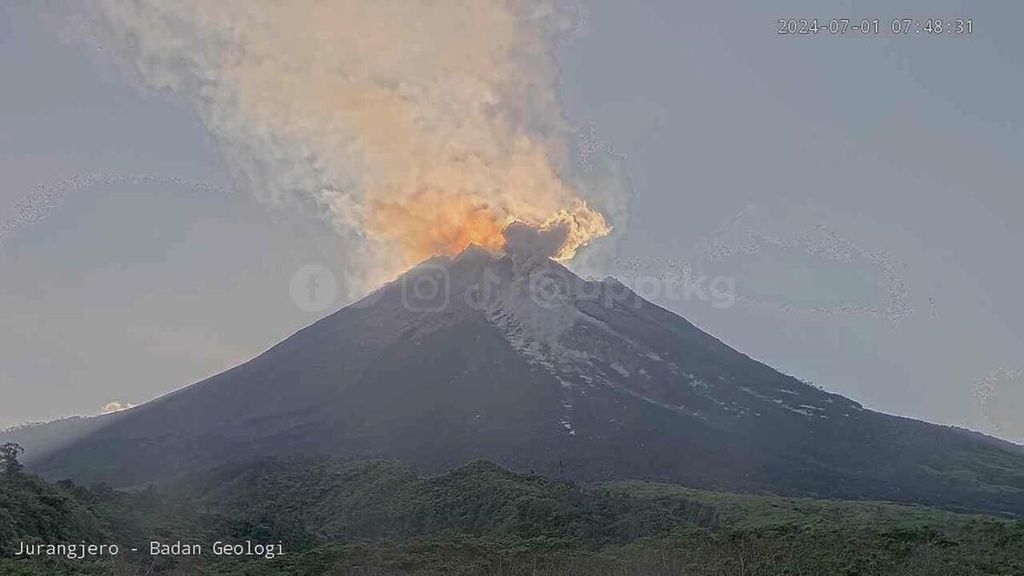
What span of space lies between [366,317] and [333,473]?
55231 millimetres

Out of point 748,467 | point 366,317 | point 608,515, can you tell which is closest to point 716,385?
point 748,467

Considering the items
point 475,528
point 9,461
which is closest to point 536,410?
point 475,528

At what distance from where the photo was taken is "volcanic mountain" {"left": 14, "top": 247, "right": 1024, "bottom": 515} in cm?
7019

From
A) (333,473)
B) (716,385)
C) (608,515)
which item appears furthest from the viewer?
(716,385)

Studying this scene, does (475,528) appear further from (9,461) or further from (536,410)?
(536,410)

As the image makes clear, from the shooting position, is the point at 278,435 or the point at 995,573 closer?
the point at 995,573

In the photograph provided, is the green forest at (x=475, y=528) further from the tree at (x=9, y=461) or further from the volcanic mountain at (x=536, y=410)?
the volcanic mountain at (x=536, y=410)

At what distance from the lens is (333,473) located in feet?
167

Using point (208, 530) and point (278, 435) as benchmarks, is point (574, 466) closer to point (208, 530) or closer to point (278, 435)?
point (278, 435)

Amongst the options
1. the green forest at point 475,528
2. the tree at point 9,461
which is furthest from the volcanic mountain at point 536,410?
the tree at point 9,461

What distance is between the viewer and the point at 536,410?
80.7 m

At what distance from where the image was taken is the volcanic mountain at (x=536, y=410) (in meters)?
70.2

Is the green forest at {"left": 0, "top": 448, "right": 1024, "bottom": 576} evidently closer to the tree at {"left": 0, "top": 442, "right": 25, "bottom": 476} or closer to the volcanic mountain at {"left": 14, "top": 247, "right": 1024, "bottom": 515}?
the tree at {"left": 0, "top": 442, "right": 25, "bottom": 476}

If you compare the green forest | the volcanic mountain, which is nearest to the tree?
the green forest
